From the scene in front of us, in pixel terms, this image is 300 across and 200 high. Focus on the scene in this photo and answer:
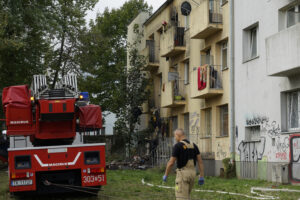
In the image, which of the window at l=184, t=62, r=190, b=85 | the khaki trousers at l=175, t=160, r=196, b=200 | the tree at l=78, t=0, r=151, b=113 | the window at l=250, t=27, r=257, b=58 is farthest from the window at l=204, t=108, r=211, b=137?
the khaki trousers at l=175, t=160, r=196, b=200

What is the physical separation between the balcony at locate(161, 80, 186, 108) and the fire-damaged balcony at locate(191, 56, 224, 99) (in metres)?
3.79

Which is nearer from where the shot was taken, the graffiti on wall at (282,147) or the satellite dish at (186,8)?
the graffiti on wall at (282,147)

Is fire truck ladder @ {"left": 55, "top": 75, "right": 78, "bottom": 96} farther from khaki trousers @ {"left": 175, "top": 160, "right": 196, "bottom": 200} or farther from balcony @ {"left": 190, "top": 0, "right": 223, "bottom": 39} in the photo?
balcony @ {"left": 190, "top": 0, "right": 223, "bottom": 39}

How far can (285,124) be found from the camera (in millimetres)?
18844

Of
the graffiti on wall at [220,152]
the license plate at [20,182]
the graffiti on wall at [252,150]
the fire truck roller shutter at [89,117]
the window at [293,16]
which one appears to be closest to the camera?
the license plate at [20,182]

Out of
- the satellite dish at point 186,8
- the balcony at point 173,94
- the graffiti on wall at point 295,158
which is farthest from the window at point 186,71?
the graffiti on wall at point 295,158

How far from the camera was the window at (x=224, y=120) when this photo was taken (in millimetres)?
24156

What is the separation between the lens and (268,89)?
20.0 metres

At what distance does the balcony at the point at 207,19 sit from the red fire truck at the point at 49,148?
1014 centimetres

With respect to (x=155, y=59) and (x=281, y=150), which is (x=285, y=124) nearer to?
(x=281, y=150)

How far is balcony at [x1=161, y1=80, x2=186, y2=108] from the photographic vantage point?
29.0 meters

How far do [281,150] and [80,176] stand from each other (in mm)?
7474

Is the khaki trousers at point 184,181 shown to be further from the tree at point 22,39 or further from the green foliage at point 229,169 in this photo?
the tree at point 22,39

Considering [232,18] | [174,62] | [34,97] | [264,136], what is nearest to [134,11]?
[174,62]
